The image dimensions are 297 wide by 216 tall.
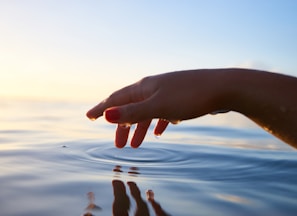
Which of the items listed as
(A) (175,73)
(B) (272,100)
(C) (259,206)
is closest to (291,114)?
(B) (272,100)

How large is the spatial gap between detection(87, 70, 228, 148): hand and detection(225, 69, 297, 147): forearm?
0.24 feet

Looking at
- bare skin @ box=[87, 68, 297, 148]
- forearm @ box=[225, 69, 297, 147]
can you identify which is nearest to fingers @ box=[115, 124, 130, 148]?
bare skin @ box=[87, 68, 297, 148]

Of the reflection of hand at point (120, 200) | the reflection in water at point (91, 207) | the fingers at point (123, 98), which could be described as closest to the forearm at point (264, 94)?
the fingers at point (123, 98)

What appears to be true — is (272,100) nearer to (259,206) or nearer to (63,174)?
(259,206)

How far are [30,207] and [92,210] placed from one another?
0.30 metres

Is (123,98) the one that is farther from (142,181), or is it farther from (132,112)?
(142,181)

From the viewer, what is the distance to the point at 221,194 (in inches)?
80.3

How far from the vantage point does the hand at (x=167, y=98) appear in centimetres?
148

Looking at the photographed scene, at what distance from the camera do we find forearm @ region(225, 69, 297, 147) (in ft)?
5.60

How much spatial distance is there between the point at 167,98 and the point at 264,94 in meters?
0.50

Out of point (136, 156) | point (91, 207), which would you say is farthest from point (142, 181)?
point (136, 156)

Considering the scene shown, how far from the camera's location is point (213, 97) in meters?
1.65

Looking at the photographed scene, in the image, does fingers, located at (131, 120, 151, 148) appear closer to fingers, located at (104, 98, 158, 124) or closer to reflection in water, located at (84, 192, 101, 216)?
reflection in water, located at (84, 192, 101, 216)

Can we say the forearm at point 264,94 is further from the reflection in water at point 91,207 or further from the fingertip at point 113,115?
the reflection in water at point 91,207
